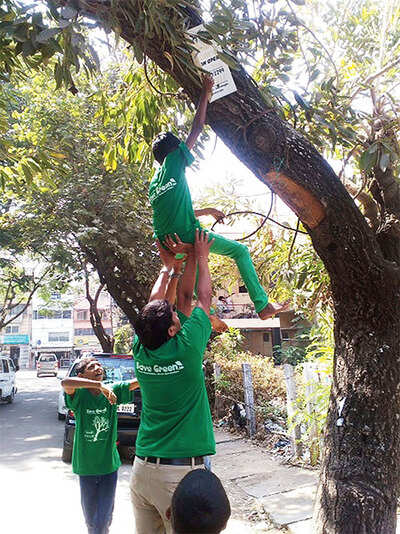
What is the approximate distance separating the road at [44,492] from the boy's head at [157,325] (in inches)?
132

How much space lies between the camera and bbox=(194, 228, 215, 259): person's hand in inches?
113

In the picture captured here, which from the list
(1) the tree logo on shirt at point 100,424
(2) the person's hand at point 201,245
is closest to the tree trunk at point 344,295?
(2) the person's hand at point 201,245

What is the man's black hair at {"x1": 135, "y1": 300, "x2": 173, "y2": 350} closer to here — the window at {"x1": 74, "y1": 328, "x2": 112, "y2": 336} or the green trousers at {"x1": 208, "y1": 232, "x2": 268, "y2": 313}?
the green trousers at {"x1": 208, "y1": 232, "x2": 268, "y2": 313}

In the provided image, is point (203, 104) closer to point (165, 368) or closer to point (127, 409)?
point (165, 368)

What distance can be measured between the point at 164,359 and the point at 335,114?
2.16m

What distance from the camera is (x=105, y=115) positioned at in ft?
15.2

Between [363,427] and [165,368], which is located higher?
[165,368]

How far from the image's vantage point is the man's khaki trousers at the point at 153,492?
241 cm

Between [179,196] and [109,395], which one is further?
[109,395]

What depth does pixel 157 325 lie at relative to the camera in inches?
98.6

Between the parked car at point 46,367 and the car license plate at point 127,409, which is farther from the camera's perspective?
the parked car at point 46,367

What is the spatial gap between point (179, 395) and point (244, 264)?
1.11 m

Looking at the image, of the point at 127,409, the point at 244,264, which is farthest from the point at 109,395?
the point at 127,409

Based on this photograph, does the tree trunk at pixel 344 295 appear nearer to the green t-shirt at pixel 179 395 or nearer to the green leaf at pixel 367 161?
the green leaf at pixel 367 161
